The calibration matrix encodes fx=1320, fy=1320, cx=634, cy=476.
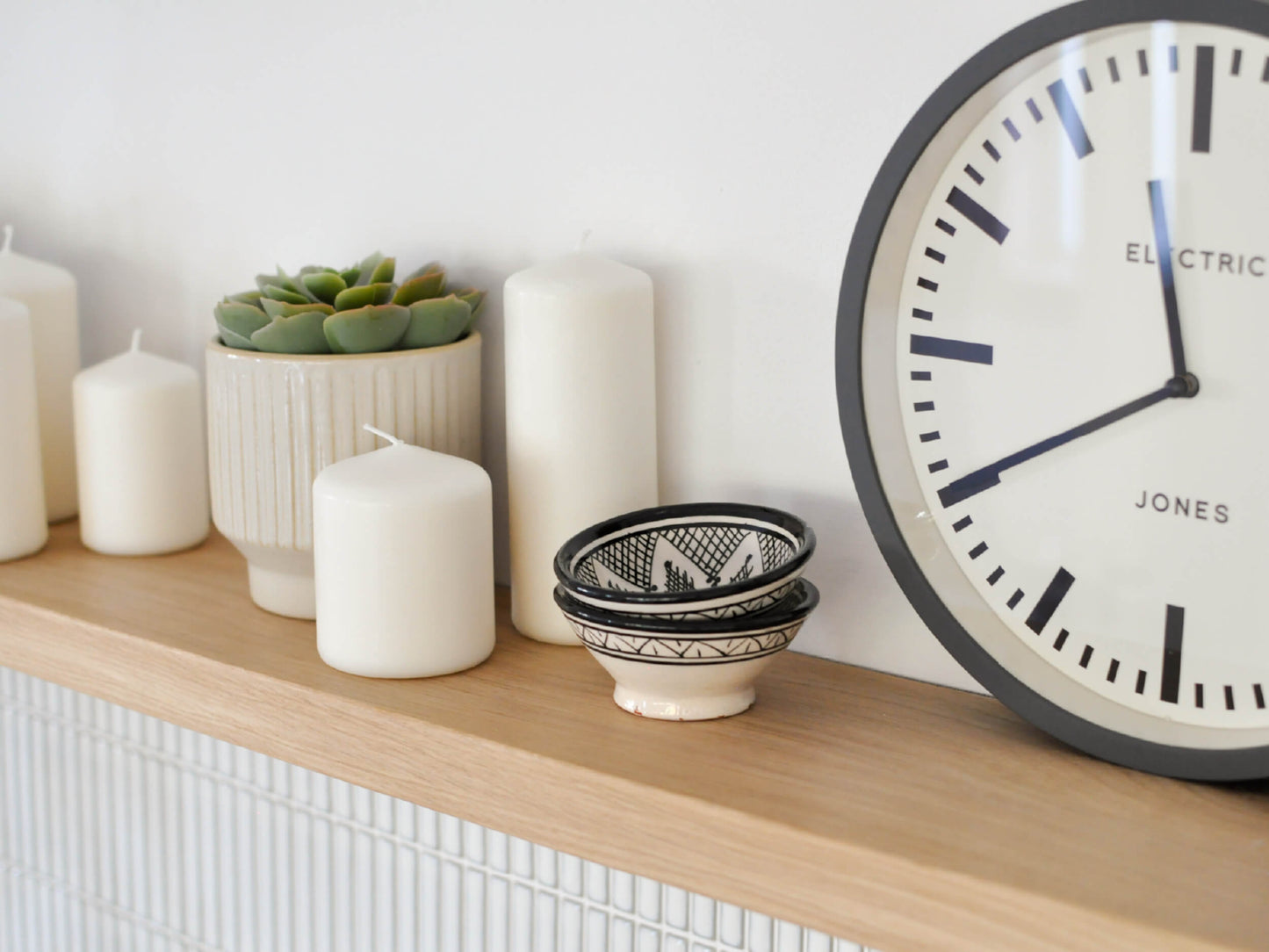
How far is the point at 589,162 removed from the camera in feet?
2.17

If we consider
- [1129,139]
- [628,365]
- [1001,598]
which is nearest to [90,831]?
[628,365]

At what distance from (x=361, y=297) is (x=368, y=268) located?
0.06 m

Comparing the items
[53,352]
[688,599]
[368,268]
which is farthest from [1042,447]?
[53,352]

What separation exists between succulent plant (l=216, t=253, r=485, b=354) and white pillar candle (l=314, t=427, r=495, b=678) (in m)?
0.06

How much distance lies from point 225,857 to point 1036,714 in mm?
615

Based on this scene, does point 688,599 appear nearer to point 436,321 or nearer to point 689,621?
point 689,621

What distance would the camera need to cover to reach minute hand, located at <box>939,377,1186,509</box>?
1.61 ft

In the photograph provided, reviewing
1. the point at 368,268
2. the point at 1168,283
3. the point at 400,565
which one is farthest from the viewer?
the point at 368,268

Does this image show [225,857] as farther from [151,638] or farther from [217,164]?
[217,164]

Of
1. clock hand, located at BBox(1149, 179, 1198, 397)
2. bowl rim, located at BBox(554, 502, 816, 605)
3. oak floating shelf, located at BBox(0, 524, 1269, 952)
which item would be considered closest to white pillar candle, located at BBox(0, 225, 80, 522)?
oak floating shelf, located at BBox(0, 524, 1269, 952)

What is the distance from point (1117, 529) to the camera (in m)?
0.51

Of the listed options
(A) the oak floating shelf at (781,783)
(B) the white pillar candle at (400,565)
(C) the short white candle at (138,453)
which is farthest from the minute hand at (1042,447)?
(C) the short white candle at (138,453)

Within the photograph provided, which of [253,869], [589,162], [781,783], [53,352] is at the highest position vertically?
[589,162]

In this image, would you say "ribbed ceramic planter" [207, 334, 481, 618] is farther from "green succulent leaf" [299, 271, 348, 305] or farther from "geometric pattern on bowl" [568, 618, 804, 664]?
"geometric pattern on bowl" [568, 618, 804, 664]
